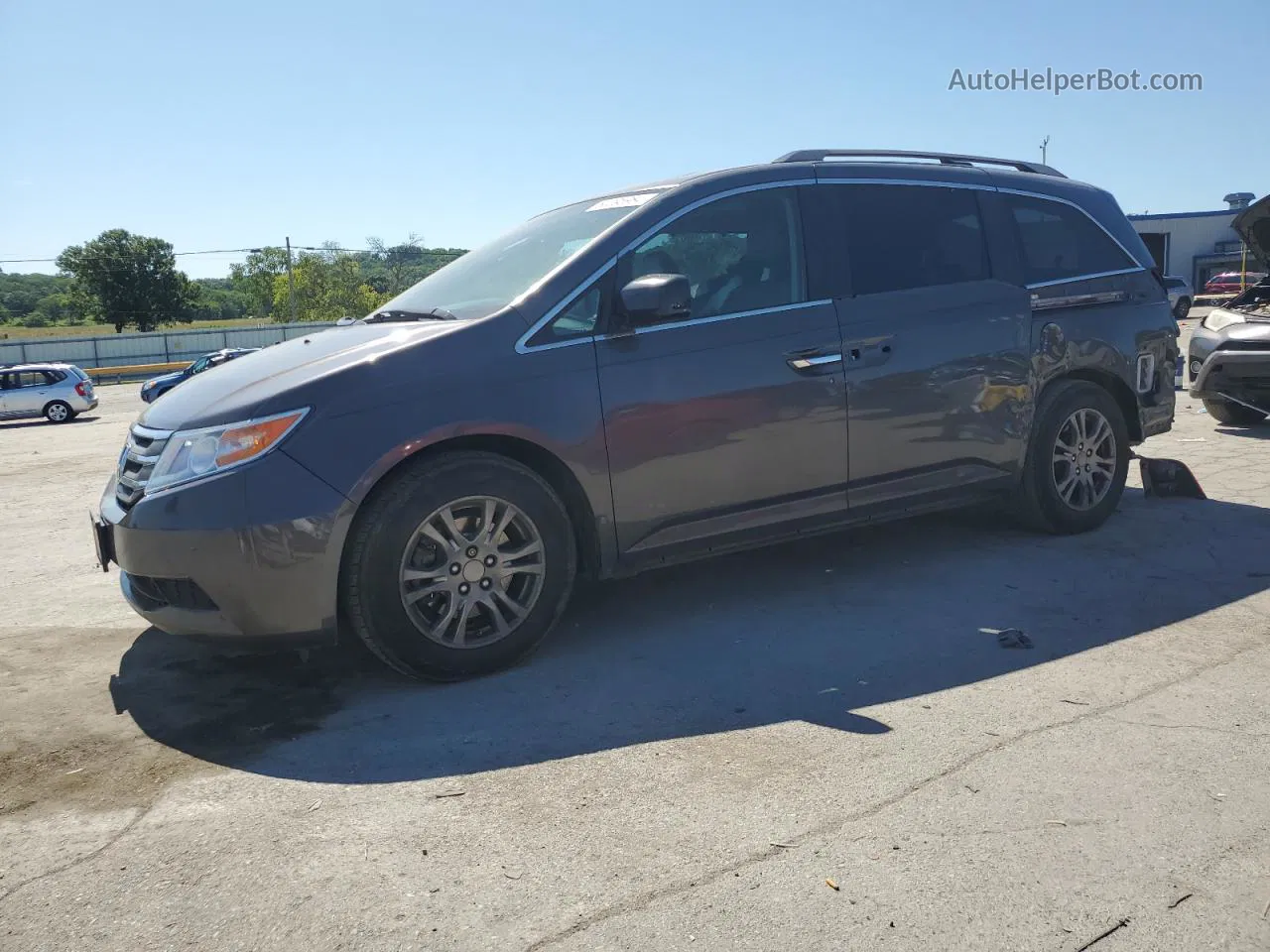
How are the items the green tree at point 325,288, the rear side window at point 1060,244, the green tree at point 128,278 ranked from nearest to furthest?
the rear side window at point 1060,244 < the green tree at point 128,278 < the green tree at point 325,288

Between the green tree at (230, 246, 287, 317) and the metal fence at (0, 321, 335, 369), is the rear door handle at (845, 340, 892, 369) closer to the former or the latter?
the metal fence at (0, 321, 335, 369)

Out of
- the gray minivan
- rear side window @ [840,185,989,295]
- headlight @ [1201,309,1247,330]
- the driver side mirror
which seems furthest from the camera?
headlight @ [1201,309,1247,330]

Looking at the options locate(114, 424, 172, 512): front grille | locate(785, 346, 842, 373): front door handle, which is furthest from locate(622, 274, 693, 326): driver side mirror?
locate(114, 424, 172, 512): front grille

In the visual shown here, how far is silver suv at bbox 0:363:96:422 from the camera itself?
2619 cm

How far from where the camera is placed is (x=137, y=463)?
13.2 feet

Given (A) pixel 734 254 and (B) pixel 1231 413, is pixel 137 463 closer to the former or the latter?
(A) pixel 734 254

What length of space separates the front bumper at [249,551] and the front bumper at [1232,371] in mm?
7970

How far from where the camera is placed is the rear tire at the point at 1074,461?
5.64 metres

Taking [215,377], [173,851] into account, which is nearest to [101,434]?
[215,377]

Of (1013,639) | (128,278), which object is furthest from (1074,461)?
(128,278)

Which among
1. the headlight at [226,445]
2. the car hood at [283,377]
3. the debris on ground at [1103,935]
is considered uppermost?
the car hood at [283,377]

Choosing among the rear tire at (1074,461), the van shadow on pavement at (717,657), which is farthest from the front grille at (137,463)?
the rear tire at (1074,461)

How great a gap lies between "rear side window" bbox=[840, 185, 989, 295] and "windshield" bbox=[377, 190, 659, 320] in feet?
3.47

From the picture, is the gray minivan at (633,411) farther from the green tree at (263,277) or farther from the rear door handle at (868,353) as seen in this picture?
the green tree at (263,277)
